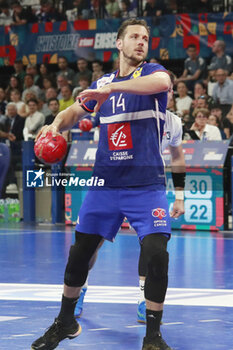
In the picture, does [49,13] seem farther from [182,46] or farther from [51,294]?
[51,294]

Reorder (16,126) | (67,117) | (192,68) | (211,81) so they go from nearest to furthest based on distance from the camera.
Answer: (67,117), (211,81), (16,126), (192,68)

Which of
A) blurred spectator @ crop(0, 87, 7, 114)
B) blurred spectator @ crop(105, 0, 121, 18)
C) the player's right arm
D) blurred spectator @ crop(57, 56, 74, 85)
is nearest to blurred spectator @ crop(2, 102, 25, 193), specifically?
blurred spectator @ crop(0, 87, 7, 114)

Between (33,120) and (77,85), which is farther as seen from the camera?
(77,85)

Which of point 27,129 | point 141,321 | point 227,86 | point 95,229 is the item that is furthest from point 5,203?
point 95,229

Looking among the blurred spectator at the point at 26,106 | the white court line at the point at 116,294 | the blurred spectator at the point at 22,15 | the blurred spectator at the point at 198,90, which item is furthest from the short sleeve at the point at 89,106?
the blurred spectator at the point at 22,15

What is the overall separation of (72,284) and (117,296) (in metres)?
2.15

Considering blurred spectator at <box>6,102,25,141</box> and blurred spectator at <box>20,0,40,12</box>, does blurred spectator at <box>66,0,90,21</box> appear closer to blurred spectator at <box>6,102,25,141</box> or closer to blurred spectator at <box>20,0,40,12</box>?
blurred spectator at <box>20,0,40,12</box>

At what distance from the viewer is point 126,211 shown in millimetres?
4906

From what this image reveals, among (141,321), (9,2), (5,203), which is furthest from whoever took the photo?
(9,2)

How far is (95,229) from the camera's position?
491 centimetres

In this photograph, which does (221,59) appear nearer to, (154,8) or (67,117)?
(154,8)

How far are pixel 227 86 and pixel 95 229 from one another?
11.7 metres

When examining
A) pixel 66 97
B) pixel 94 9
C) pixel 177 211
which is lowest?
pixel 66 97

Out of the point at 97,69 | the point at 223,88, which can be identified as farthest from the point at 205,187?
the point at 97,69
